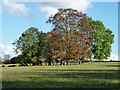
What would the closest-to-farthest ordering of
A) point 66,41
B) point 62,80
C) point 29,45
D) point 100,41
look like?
point 62,80
point 66,41
point 29,45
point 100,41

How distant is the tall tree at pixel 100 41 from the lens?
57500mm

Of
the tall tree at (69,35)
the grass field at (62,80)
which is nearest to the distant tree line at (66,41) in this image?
the tall tree at (69,35)

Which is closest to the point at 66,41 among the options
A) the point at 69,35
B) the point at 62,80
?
the point at 69,35

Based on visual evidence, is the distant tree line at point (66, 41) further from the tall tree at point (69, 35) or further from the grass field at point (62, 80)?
the grass field at point (62, 80)

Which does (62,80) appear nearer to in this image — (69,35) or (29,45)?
(69,35)

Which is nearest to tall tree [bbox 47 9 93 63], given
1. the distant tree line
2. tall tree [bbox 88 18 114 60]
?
the distant tree line

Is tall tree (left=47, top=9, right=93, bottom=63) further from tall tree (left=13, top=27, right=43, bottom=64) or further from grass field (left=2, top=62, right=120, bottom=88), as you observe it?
grass field (left=2, top=62, right=120, bottom=88)

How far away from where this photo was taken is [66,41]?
45.7m

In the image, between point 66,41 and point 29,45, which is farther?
point 29,45

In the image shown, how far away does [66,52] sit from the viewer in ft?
150

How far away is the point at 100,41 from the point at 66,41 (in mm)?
16501

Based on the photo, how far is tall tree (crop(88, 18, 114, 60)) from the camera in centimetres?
5750

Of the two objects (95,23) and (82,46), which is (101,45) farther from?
(82,46)

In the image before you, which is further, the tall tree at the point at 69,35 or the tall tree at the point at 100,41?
the tall tree at the point at 100,41
